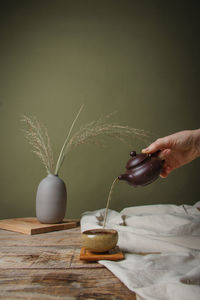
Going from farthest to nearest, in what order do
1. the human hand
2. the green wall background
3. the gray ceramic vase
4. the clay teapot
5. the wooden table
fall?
the green wall background → the gray ceramic vase → the human hand → the clay teapot → the wooden table

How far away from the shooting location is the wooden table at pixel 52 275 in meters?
0.70

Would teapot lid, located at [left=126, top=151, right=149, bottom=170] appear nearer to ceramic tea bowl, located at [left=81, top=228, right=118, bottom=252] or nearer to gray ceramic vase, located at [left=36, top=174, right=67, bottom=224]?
ceramic tea bowl, located at [left=81, top=228, right=118, bottom=252]

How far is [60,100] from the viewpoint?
224 centimetres

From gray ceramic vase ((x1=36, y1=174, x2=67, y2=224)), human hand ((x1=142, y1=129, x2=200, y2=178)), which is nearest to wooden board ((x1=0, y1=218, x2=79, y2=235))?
gray ceramic vase ((x1=36, y1=174, x2=67, y2=224))

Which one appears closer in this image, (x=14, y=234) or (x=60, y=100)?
(x=14, y=234)

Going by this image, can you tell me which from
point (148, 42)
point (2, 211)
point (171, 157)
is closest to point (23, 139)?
point (2, 211)

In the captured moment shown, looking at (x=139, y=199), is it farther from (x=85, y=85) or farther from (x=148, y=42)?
(x=148, y=42)

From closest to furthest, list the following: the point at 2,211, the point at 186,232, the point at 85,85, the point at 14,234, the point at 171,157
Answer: the point at 186,232 < the point at 14,234 < the point at 171,157 < the point at 2,211 < the point at 85,85

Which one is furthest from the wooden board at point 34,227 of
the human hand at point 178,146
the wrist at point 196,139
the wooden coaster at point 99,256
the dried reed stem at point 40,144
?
the wrist at point 196,139

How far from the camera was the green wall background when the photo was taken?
2189mm

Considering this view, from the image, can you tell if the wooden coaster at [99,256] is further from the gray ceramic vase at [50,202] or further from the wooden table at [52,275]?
the gray ceramic vase at [50,202]

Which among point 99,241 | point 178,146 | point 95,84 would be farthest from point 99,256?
point 95,84

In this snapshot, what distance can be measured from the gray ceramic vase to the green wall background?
0.54 m

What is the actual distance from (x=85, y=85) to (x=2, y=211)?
1.17m
